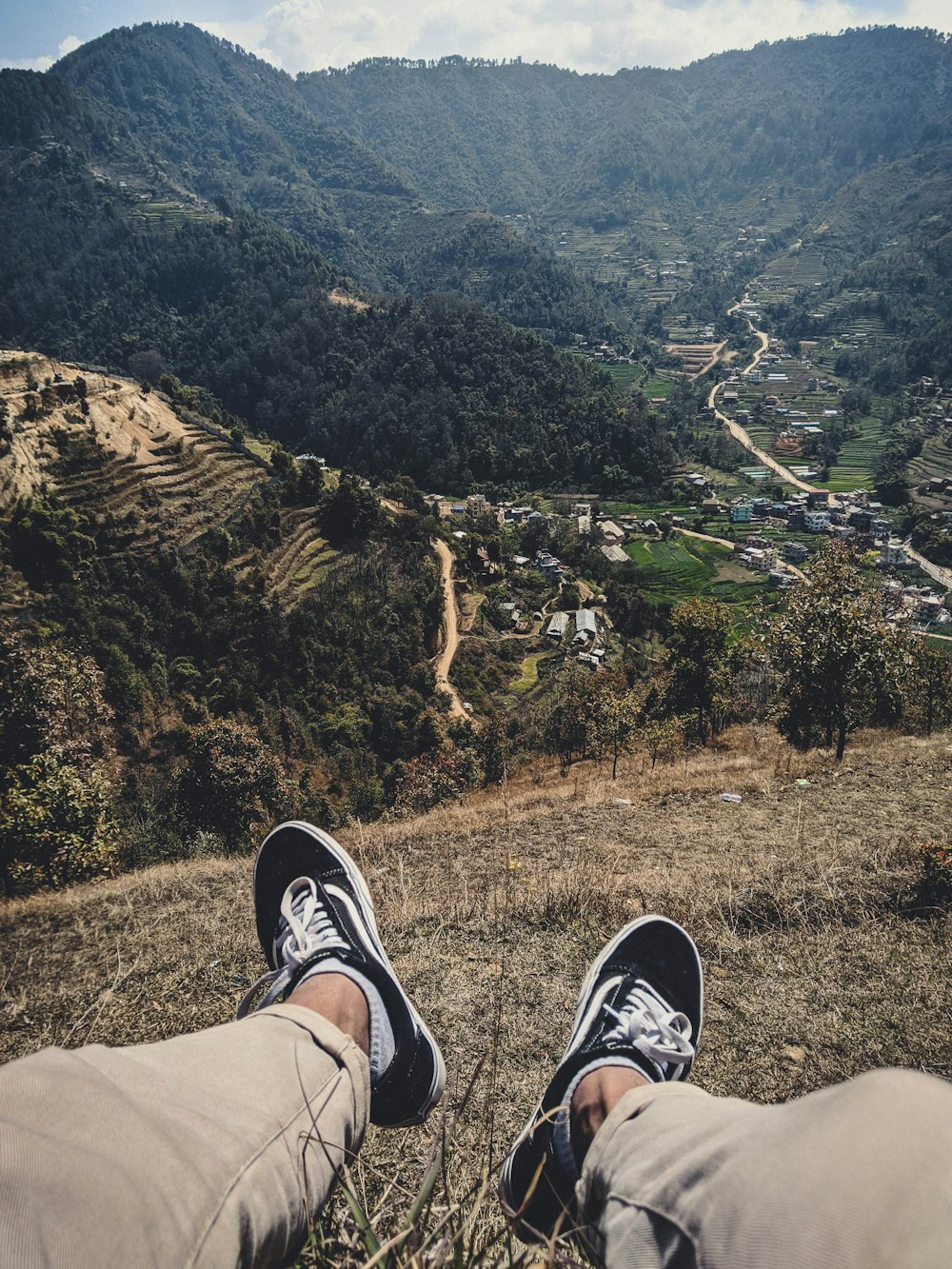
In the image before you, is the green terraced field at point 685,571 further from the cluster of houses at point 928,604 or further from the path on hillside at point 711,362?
the path on hillside at point 711,362

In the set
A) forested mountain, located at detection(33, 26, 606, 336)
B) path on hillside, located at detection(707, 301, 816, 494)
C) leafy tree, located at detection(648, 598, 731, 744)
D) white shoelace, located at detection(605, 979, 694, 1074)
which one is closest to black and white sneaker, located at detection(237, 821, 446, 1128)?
white shoelace, located at detection(605, 979, 694, 1074)

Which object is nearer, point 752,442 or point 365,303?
point 365,303

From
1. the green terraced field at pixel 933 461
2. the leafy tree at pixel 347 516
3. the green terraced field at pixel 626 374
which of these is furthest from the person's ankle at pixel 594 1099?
the green terraced field at pixel 626 374

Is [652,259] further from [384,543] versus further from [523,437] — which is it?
[384,543]

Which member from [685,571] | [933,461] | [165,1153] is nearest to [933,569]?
[685,571]

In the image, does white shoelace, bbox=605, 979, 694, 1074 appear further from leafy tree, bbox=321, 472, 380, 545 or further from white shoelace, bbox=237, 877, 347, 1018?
leafy tree, bbox=321, 472, 380, 545

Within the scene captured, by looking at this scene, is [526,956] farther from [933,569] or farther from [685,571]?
[933,569]

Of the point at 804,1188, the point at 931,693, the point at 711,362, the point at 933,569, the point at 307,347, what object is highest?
the point at 711,362

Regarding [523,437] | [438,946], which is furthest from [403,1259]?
[523,437]
